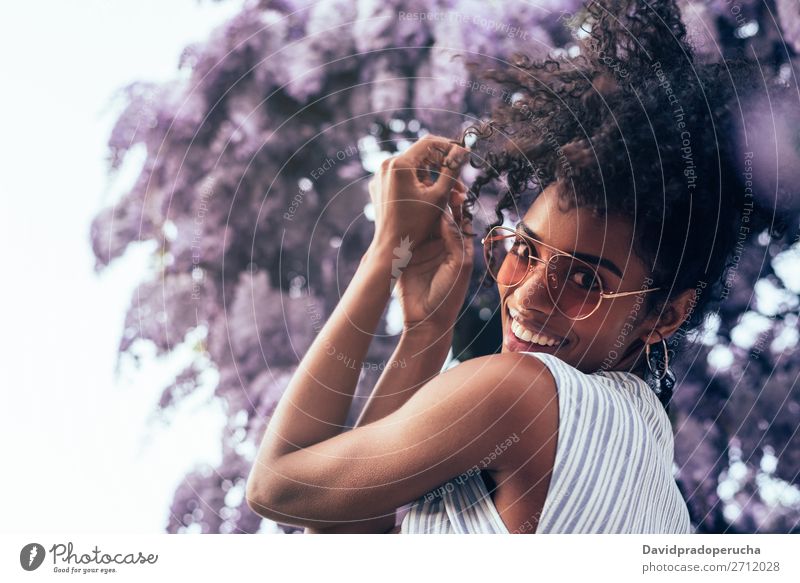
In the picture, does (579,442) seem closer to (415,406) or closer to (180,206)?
(415,406)

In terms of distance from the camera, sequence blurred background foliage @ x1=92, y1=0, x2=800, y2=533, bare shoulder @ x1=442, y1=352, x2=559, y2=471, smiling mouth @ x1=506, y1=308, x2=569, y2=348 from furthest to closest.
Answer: blurred background foliage @ x1=92, y1=0, x2=800, y2=533
smiling mouth @ x1=506, y1=308, x2=569, y2=348
bare shoulder @ x1=442, y1=352, x2=559, y2=471

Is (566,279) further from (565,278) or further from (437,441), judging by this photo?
(437,441)

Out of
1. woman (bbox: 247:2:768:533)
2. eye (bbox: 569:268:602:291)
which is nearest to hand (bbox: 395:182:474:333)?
woman (bbox: 247:2:768:533)

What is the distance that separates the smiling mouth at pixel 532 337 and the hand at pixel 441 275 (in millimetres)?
67

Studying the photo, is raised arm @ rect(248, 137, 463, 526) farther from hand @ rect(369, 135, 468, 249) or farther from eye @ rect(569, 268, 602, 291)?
eye @ rect(569, 268, 602, 291)

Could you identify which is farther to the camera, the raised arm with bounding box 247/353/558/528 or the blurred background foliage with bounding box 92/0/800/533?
the blurred background foliage with bounding box 92/0/800/533

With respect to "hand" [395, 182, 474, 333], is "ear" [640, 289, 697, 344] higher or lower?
lower

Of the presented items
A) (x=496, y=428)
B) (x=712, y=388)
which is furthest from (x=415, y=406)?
(x=712, y=388)

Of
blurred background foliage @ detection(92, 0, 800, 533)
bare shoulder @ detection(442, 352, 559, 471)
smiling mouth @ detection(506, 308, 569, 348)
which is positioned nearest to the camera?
bare shoulder @ detection(442, 352, 559, 471)

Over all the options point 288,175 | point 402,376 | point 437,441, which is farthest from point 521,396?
point 288,175

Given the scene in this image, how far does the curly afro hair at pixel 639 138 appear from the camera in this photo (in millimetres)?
643

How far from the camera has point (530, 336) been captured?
2.15 ft

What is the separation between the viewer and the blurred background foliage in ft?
2.46

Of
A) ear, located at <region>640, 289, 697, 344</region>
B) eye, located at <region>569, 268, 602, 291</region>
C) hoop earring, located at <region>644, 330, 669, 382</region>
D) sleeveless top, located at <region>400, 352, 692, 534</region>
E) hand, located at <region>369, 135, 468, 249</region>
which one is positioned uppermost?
hand, located at <region>369, 135, 468, 249</region>
